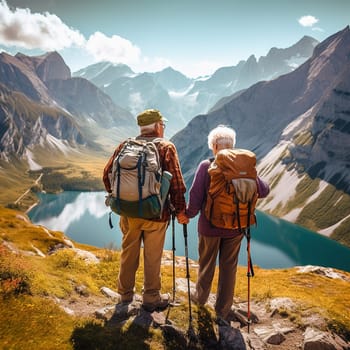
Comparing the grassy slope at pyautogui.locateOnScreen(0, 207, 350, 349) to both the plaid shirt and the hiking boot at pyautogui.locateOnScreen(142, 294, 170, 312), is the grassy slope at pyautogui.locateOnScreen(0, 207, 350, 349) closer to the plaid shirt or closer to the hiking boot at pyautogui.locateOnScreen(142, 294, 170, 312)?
the hiking boot at pyautogui.locateOnScreen(142, 294, 170, 312)

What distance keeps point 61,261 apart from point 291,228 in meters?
187

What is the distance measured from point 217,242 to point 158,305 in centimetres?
283

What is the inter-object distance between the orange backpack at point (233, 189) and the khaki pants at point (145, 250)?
1.82m

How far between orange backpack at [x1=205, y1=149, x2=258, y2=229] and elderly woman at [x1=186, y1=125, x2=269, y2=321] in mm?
451

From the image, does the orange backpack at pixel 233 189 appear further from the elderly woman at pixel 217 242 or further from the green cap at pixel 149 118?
the green cap at pixel 149 118

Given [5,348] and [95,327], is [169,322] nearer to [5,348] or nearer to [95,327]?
[95,327]

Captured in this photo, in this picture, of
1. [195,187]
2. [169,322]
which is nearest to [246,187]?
[195,187]

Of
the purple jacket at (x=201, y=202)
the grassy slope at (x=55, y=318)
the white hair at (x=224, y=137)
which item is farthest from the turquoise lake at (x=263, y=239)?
the white hair at (x=224, y=137)

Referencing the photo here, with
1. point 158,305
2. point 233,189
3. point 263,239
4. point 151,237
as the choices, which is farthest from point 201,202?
point 263,239

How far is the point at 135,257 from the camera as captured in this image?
31.3ft

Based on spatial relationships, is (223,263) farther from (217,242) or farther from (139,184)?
(139,184)

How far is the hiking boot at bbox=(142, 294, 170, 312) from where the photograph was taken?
9.30 meters

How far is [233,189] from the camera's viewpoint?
916cm

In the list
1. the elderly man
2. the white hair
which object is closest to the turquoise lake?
the elderly man
